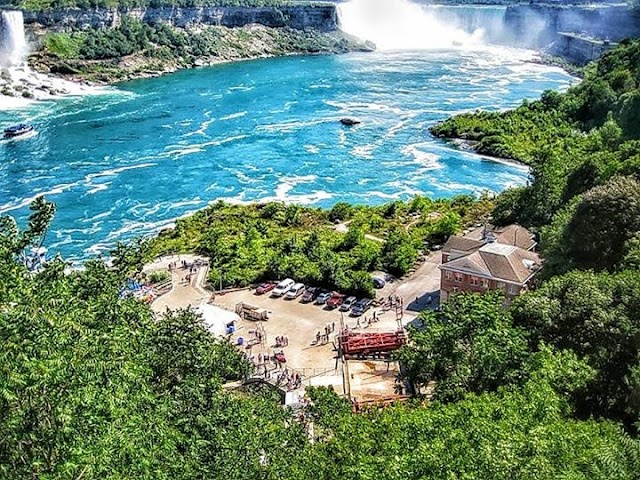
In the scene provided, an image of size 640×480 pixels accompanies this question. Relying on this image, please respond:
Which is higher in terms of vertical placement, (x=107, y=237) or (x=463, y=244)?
(x=463, y=244)

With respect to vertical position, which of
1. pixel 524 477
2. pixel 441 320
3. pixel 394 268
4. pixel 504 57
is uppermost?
pixel 524 477

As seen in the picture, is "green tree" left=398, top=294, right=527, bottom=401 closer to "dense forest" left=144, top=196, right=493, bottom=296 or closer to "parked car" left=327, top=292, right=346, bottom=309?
"parked car" left=327, top=292, right=346, bottom=309

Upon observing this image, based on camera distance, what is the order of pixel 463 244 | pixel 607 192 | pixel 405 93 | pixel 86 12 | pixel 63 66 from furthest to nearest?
pixel 86 12
pixel 63 66
pixel 405 93
pixel 463 244
pixel 607 192

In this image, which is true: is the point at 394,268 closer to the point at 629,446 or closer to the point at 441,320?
the point at 441,320

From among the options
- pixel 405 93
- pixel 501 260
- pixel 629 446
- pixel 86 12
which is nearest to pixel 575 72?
pixel 405 93

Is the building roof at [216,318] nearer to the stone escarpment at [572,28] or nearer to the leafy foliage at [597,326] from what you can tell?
the leafy foliage at [597,326]

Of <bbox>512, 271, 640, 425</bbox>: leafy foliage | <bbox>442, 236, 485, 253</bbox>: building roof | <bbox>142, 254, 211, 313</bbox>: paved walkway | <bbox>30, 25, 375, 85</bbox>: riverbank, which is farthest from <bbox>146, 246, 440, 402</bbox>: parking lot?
<bbox>30, 25, 375, 85</bbox>: riverbank

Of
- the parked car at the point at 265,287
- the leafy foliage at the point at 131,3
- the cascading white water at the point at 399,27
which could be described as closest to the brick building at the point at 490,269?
the parked car at the point at 265,287
